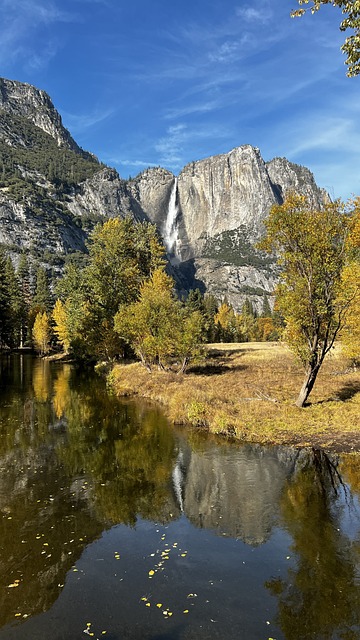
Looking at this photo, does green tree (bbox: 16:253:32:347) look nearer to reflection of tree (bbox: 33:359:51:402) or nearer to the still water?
reflection of tree (bbox: 33:359:51:402)

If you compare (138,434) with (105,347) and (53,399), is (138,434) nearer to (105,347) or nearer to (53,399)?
(53,399)

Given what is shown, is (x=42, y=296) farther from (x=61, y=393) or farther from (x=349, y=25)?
(x=349, y=25)

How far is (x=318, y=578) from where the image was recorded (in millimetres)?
11352

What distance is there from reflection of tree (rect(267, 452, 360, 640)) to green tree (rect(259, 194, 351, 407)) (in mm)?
13084

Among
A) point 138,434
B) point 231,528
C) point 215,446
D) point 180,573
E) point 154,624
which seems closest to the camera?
point 154,624

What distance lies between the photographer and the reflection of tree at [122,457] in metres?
16.7

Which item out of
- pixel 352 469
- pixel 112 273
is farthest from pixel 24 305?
pixel 352 469

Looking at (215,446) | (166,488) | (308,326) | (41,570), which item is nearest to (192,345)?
(308,326)

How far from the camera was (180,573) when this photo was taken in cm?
1191

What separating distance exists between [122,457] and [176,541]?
934 cm

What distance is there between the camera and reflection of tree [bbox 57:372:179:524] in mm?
16703

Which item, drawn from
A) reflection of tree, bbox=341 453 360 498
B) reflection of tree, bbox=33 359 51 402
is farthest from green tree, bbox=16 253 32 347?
reflection of tree, bbox=341 453 360 498

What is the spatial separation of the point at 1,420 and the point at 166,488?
57.2 ft

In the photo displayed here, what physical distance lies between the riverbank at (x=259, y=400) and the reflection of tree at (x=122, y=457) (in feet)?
10.00
